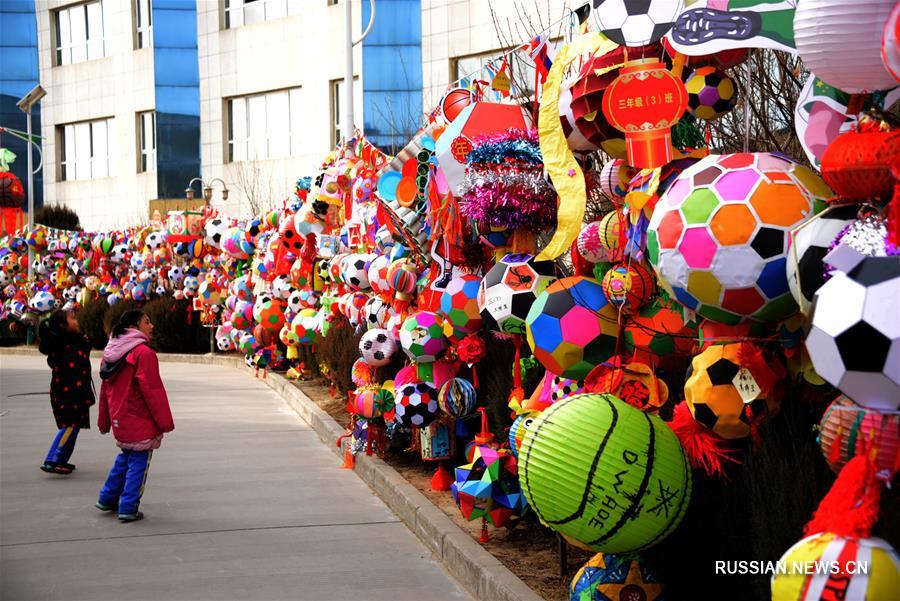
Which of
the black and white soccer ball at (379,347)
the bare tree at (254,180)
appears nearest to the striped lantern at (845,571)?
the black and white soccer ball at (379,347)

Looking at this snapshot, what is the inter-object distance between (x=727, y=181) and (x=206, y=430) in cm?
1002

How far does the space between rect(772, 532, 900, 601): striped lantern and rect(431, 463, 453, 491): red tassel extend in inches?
215

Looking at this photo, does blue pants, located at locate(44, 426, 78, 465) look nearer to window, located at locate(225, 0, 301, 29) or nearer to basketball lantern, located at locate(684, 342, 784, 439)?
basketball lantern, located at locate(684, 342, 784, 439)

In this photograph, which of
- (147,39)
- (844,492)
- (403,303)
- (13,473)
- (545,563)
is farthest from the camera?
(147,39)

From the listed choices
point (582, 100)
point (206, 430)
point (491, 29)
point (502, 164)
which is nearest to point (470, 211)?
point (502, 164)

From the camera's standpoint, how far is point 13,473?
10141 millimetres

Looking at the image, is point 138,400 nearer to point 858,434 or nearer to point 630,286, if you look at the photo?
point 630,286

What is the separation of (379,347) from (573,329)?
401cm

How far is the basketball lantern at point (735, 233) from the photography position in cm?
373

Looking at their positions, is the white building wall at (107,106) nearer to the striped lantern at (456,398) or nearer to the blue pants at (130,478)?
the blue pants at (130,478)

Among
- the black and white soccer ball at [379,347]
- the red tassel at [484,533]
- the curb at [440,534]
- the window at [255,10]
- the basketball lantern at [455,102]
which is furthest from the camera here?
the window at [255,10]

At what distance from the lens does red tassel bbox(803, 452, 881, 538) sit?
9.24ft

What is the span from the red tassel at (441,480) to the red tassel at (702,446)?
3.93 meters

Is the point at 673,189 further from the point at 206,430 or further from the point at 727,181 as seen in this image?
the point at 206,430
